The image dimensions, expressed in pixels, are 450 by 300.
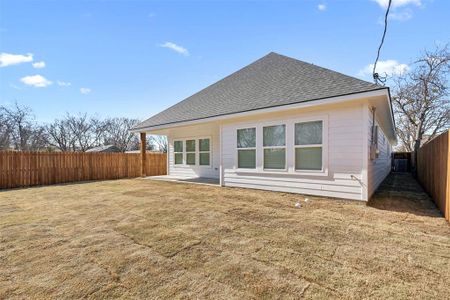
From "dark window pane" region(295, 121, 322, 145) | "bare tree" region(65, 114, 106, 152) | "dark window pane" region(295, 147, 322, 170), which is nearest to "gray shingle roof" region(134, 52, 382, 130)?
"dark window pane" region(295, 121, 322, 145)

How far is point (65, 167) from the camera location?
1180 cm

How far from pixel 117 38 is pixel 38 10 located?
285 cm

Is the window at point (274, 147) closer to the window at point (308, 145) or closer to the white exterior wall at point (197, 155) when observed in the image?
the window at point (308, 145)

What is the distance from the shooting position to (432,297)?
210 cm

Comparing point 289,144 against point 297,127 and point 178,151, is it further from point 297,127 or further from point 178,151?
point 178,151

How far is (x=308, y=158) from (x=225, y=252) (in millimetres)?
4378

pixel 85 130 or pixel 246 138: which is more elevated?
pixel 85 130

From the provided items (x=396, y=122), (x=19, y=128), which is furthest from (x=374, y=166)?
(x=19, y=128)

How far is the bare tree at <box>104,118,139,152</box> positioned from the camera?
124 ft

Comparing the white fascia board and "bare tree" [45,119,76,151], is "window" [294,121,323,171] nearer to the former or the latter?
the white fascia board

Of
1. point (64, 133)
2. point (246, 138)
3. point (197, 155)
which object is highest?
point (64, 133)

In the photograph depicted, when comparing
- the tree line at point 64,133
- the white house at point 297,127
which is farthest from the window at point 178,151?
the tree line at point 64,133

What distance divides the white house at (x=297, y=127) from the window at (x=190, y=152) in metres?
2.12

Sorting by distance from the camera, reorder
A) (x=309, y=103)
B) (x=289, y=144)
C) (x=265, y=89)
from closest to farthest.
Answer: (x=309, y=103) < (x=289, y=144) < (x=265, y=89)
